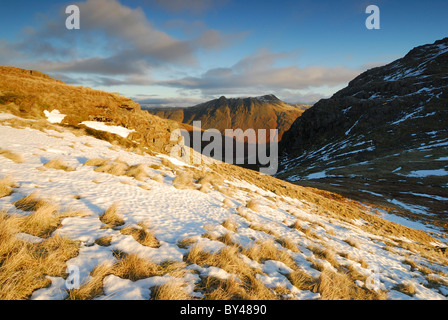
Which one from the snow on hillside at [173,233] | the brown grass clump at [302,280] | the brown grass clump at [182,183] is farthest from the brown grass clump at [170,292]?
the brown grass clump at [182,183]

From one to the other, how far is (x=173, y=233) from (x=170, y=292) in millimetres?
2455

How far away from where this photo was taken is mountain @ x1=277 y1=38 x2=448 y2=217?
36531 mm

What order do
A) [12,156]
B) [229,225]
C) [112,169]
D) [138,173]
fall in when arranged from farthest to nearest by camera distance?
[138,173] < [112,169] < [12,156] < [229,225]

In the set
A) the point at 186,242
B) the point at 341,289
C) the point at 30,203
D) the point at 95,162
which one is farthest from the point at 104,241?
the point at 95,162

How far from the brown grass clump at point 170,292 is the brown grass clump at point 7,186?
17.9 feet

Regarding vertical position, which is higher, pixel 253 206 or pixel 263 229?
pixel 253 206

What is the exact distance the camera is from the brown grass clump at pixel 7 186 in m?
5.34

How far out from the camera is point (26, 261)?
308cm

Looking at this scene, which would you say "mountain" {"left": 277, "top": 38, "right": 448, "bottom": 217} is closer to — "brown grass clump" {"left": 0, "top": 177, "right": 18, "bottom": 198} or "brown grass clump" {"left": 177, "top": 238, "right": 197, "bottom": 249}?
"brown grass clump" {"left": 177, "top": 238, "right": 197, "bottom": 249}

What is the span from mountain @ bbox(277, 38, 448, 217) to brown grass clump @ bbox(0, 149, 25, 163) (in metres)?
36.7

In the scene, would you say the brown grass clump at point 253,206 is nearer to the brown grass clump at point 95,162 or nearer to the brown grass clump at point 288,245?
the brown grass clump at point 288,245

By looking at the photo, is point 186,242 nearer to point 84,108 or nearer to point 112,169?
point 112,169

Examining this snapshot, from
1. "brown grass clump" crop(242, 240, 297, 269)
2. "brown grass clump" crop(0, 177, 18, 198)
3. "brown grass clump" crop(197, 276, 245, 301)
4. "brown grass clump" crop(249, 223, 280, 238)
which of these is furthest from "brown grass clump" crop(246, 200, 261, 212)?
"brown grass clump" crop(0, 177, 18, 198)

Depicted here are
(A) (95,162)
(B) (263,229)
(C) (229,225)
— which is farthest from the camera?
(A) (95,162)
